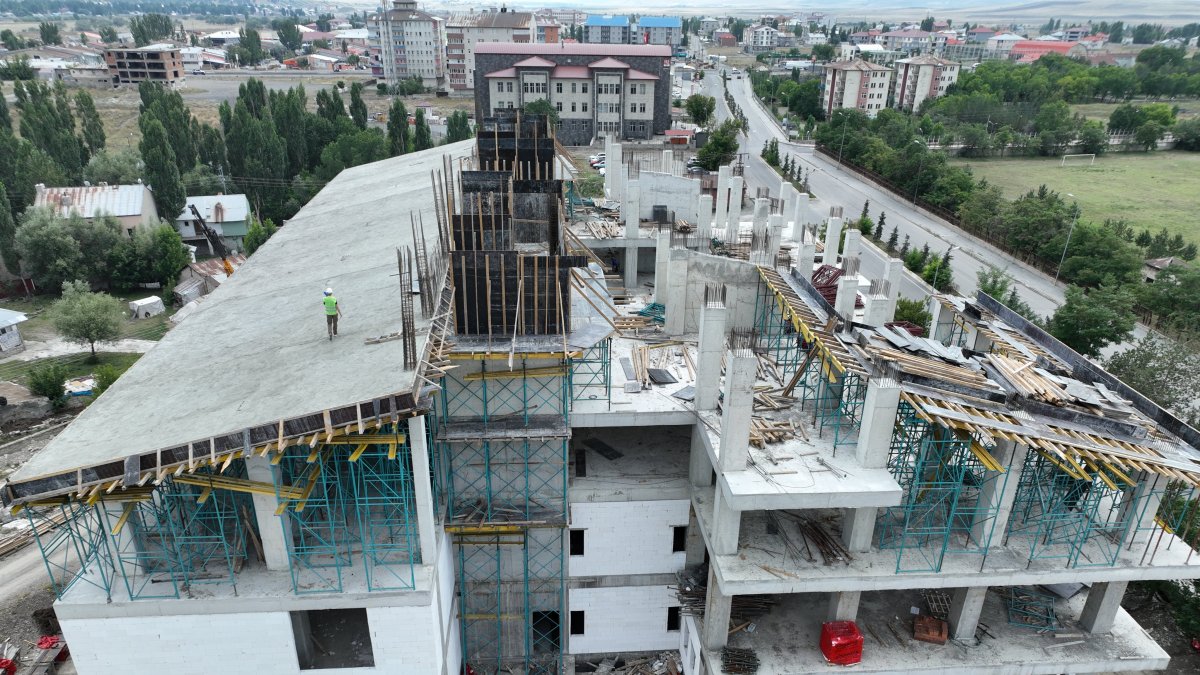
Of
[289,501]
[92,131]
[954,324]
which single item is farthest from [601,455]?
[92,131]

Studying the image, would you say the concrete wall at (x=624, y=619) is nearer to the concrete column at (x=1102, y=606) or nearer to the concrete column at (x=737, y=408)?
the concrete column at (x=737, y=408)

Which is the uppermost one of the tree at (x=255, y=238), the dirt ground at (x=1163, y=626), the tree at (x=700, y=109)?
the tree at (x=700, y=109)

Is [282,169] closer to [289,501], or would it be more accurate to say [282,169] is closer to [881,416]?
[289,501]

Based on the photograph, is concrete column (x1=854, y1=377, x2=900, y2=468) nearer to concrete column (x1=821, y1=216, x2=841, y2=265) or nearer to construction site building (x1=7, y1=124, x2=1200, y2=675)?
construction site building (x1=7, y1=124, x2=1200, y2=675)

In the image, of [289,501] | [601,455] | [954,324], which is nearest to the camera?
[289,501]

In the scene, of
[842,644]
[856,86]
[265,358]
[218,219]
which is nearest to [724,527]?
[842,644]

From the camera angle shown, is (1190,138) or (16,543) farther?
(1190,138)

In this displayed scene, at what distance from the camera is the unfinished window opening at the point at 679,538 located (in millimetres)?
24203

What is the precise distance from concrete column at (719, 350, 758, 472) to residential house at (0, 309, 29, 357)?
4763 cm

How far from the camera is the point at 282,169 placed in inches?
2714

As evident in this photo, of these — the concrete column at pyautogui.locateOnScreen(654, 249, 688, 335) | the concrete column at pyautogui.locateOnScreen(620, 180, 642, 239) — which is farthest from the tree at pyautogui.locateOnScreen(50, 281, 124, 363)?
the concrete column at pyautogui.locateOnScreen(654, 249, 688, 335)

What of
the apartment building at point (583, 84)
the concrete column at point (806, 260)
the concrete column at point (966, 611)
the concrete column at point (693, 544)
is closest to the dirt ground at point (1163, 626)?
the concrete column at point (966, 611)

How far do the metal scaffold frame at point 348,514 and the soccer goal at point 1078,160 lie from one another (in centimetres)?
10829

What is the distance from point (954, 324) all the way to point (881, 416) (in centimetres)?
1083
